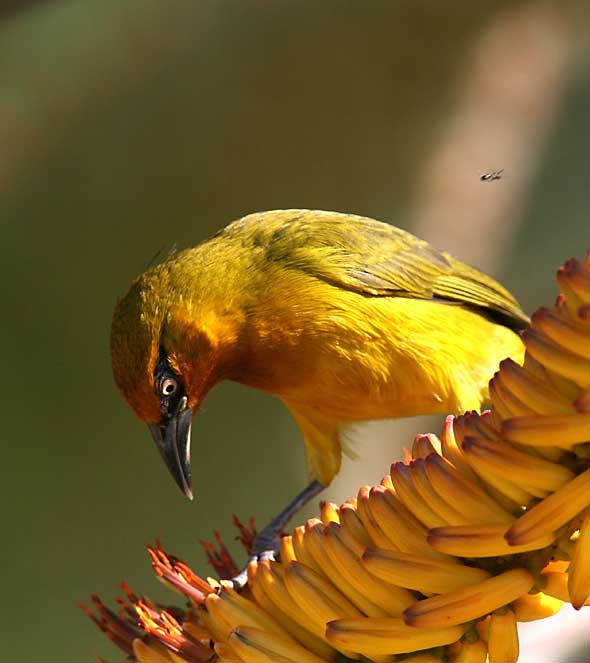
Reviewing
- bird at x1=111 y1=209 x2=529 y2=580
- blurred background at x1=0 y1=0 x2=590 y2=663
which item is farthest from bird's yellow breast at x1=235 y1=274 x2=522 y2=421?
Answer: blurred background at x1=0 y1=0 x2=590 y2=663

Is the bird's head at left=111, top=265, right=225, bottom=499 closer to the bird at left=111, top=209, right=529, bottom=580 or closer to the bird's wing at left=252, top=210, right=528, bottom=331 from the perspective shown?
the bird at left=111, top=209, right=529, bottom=580

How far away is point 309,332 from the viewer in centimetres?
289

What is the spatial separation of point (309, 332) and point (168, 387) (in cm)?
43

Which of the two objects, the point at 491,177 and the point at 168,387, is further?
the point at 491,177

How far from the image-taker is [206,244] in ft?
9.94

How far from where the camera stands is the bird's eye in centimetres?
262

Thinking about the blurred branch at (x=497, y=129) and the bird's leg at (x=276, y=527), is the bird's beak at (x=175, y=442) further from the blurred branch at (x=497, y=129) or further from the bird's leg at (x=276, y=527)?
the blurred branch at (x=497, y=129)

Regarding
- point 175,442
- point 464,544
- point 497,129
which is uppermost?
point 497,129

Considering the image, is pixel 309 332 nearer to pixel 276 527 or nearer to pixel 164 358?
pixel 164 358

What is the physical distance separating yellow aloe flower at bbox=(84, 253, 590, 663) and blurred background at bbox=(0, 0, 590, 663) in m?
2.17

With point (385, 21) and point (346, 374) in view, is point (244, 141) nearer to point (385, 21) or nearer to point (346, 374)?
point (385, 21)

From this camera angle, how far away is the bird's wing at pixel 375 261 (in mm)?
3070

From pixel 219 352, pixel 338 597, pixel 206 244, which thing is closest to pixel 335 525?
pixel 338 597

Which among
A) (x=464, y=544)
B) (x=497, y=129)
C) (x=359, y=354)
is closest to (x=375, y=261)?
(x=359, y=354)
